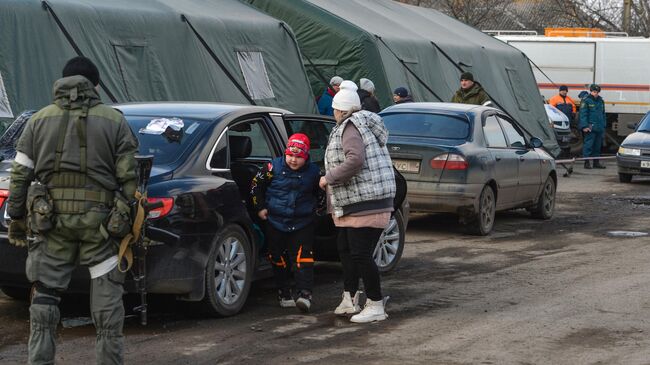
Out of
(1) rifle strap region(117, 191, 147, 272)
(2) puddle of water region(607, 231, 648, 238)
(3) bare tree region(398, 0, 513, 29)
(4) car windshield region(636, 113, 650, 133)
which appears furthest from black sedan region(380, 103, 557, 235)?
(3) bare tree region(398, 0, 513, 29)

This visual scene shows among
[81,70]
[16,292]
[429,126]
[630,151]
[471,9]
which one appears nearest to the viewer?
[81,70]

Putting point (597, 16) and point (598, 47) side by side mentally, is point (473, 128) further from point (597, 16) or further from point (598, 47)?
point (597, 16)

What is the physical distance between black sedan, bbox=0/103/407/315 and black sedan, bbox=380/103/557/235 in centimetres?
416

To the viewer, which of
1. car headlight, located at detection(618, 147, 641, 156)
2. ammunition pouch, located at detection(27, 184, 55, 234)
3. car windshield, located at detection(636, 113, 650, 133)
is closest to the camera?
ammunition pouch, located at detection(27, 184, 55, 234)

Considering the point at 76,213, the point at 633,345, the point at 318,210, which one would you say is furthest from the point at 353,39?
the point at 76,213

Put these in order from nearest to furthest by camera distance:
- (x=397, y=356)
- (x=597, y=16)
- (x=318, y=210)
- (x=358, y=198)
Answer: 1. (x=397, y=356)
2. (x=358, y=198)
3. (x=318, y=210)
4. (x=597, y=16)

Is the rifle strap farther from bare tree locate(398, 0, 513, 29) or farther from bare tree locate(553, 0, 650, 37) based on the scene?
bare tree locate(553, 0, 650, 37)

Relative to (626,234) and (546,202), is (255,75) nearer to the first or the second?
(546,202)

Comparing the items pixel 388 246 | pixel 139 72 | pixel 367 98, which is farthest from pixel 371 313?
pixel 139 72

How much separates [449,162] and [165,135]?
582 cm

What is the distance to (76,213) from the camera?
20.7 ft

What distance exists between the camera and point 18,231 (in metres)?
6.58

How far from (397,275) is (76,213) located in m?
5.23

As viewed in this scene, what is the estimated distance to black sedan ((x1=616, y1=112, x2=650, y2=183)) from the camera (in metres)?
23.3
